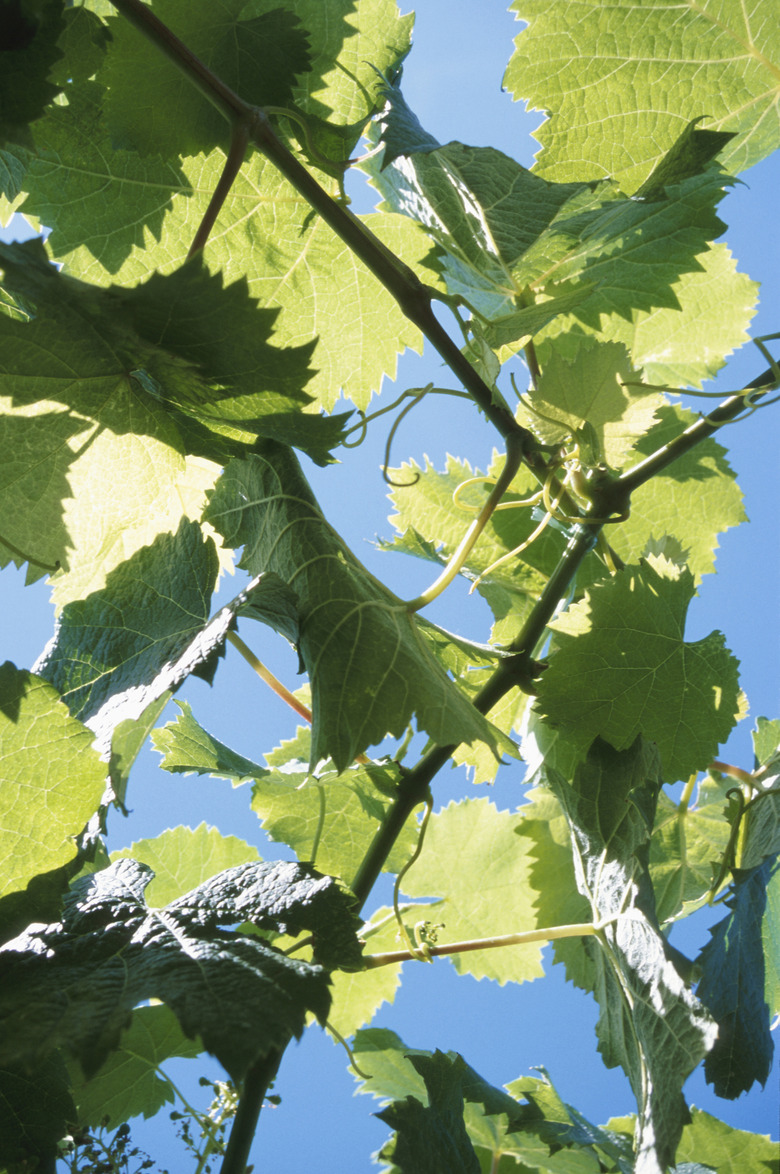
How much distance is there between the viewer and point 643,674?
54cm

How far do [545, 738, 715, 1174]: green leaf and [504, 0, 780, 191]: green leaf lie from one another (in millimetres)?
349

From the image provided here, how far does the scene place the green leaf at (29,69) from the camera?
0.31 m

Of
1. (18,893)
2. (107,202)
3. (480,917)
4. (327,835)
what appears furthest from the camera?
(480,917)

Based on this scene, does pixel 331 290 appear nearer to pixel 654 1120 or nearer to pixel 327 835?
pixel 327 835

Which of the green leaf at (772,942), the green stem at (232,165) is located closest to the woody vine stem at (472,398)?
the green stem at (232,165)

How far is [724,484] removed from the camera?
0.73m

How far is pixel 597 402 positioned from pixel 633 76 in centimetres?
19

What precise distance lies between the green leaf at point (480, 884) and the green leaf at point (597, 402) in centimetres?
34

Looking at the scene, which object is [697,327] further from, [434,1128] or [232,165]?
[434,1128]

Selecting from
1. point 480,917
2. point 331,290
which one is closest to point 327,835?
point 480,917

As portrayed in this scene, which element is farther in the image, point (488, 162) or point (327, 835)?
point (327, 835)

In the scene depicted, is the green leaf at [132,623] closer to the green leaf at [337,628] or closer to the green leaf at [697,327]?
the green leaf at [337,628]

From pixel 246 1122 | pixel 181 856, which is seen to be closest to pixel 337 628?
pixel 246 1122

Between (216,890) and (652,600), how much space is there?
11.5 inches
